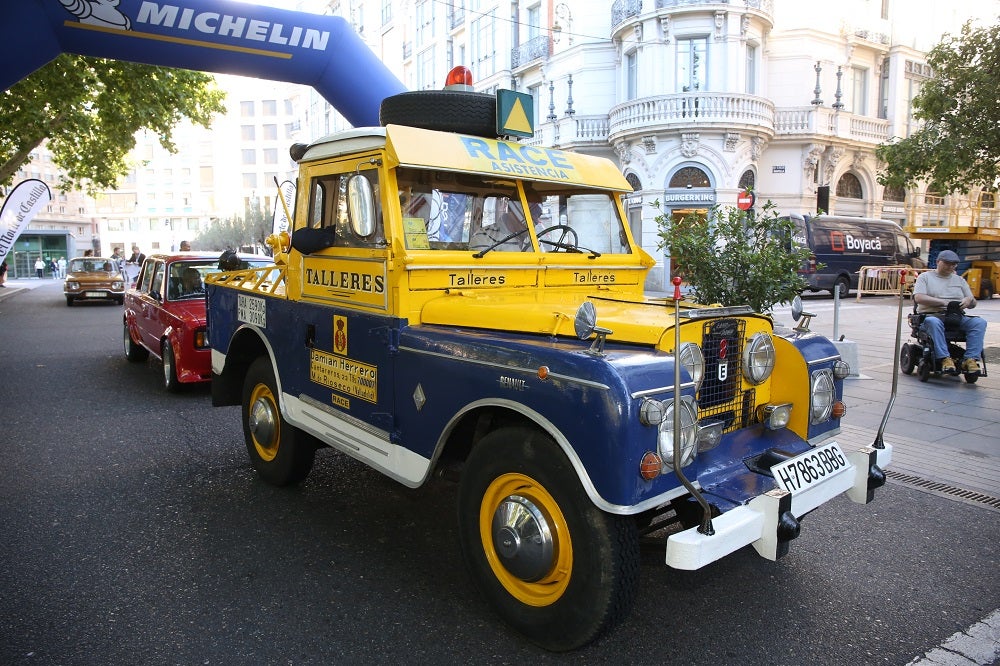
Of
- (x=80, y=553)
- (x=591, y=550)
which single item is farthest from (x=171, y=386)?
(x=591, y=550)

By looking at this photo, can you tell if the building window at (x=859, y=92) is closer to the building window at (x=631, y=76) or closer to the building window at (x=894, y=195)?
the building window at (x=894, y=195)

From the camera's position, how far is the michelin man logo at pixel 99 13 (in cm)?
649

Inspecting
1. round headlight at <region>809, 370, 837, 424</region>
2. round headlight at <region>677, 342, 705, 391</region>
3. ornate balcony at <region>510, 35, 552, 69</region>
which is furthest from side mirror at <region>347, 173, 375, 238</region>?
ornate balcony at <region>510, 35, 552, 69</region>

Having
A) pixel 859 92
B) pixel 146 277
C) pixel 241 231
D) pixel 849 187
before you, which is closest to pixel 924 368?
pixel 146 277

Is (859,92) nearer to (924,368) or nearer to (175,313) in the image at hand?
(924,368)

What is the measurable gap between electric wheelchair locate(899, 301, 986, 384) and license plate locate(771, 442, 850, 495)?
6.26 m

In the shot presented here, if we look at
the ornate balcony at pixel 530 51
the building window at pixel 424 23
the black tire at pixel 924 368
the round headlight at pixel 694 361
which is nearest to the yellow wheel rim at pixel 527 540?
the round headlight at pixel 694 361

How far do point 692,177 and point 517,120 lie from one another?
21856 millimetres

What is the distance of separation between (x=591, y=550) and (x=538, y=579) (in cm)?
39

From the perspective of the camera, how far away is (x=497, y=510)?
3.09 meters

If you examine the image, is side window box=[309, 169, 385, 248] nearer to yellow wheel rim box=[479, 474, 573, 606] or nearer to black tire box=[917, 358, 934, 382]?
yellow wheel rim box=[479, 474, 573, 606]

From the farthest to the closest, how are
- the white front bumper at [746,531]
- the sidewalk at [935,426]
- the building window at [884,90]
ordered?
the building window at [884,90], the sidewalk at [935,426], the white front bumper at [746,531]

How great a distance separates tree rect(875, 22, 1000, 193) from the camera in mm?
9516

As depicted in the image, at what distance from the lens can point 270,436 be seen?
198 inches
